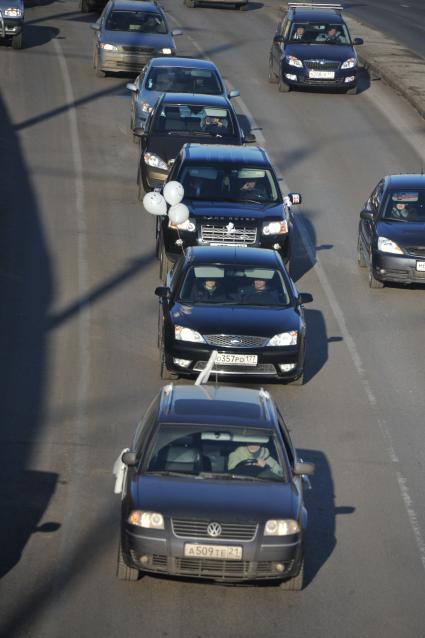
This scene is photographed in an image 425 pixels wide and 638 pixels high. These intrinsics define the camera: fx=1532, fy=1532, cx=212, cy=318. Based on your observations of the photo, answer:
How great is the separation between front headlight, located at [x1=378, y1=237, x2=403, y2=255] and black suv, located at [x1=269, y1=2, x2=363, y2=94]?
14241mm

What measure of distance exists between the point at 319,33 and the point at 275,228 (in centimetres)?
1627

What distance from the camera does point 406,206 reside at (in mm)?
22391

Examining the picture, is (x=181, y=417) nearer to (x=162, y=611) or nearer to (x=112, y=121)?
(x=162, y=611)

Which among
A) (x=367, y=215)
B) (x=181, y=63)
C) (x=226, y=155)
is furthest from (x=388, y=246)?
(x=181, y=63)

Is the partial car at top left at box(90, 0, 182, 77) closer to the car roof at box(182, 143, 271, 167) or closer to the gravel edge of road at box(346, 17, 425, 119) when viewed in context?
the gravel edge of road at box(346, 17, 425, 119)

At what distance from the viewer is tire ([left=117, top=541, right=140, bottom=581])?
11.7 meters

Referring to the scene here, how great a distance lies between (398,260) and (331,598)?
10229 millimetres

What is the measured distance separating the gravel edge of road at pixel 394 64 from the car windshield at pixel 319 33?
1.85 m

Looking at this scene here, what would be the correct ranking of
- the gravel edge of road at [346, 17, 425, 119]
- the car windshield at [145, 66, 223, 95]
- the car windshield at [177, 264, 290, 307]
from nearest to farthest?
the car windshield at [177, 264, 290, 307] < the car windshield at [145, 66, 223, 95] < the gravel edge of road at [346, 17, 425, 119]

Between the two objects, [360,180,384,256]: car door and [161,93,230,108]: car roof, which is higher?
[360,180,384,256]: car door

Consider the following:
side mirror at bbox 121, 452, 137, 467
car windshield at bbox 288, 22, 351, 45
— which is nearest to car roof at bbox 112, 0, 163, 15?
car windshield at bbox 288, 22, 351, 45

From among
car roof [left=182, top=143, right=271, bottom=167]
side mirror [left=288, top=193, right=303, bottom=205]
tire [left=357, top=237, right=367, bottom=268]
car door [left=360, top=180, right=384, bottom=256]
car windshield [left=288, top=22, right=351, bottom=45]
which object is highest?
car roof [left=182, top=143, right=271, bottom=167]

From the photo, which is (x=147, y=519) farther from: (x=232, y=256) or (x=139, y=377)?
(x=232, y=256)

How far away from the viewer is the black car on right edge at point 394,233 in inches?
839
